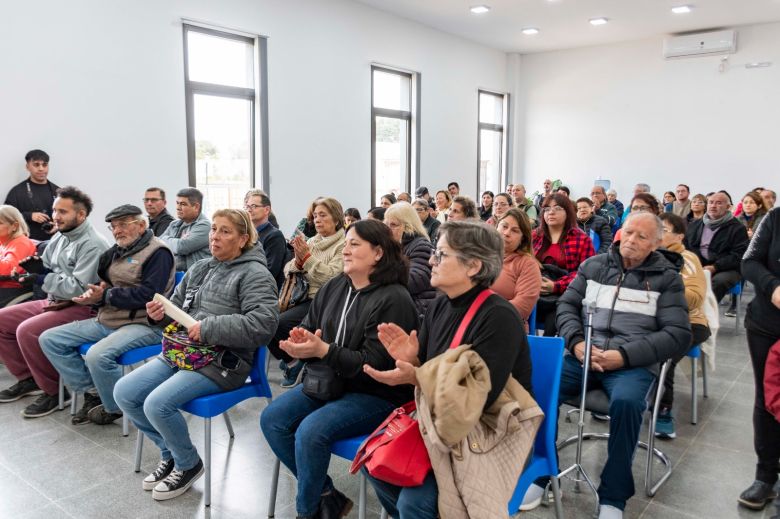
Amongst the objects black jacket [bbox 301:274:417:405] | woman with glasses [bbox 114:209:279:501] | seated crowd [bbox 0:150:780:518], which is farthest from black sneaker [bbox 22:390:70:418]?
black jacket [bbox 301:274:417:405]

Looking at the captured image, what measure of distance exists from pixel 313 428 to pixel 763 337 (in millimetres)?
1848

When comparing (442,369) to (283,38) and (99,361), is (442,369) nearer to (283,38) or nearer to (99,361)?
(99,361)

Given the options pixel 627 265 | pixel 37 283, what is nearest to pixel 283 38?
pixel 37 283

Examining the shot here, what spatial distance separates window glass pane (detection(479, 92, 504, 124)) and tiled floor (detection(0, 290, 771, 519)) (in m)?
8.31

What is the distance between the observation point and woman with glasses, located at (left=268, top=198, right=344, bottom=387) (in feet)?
11.8

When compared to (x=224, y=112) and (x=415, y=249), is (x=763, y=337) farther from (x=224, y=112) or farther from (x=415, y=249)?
(x=224, y=112)

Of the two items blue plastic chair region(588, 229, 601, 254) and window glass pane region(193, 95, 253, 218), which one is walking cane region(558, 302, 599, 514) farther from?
window glass pane region(193, 95, 253, 218)

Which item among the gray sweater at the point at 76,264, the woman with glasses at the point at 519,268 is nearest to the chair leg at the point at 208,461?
the gray sweater at the point at 76,264

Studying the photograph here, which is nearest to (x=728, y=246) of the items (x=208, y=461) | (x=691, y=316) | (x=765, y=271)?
(x=691, y=316)

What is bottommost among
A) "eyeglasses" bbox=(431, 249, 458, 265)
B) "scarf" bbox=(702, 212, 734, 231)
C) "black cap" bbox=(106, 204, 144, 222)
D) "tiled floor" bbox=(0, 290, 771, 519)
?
"tiled floor" bbox=(0, 290, 771, 519)

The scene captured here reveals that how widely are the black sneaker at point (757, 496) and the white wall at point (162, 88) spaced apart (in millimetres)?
5458

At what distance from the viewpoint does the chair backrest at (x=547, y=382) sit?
6.38 feet

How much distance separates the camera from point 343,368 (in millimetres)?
2104

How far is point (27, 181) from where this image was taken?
504 cm
